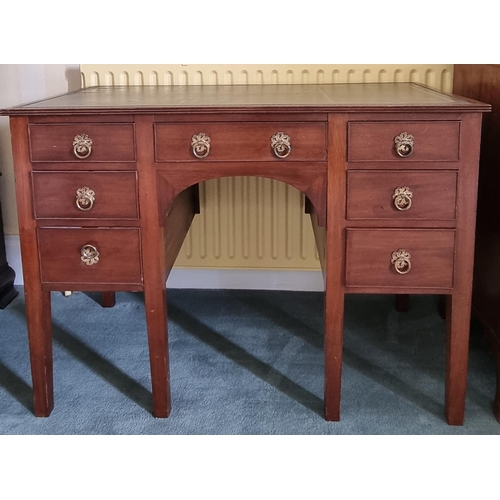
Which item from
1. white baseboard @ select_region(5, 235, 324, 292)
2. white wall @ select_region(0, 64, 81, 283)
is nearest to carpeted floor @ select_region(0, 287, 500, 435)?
white baseboard @ select_region(5, 235, 324, 292)

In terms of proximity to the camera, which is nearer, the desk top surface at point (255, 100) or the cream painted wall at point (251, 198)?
the desk top surface at point (255, 100)

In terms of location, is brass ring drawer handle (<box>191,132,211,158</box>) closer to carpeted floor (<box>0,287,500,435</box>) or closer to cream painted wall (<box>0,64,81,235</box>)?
carpeted floor (<box>0,287,500,435</box>)

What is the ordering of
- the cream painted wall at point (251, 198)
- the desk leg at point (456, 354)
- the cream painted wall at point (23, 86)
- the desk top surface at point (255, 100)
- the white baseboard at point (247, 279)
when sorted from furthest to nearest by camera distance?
1. the white baseboard at point (247, 279)
2. the cream painted wall at point (23, 86)
3. the cream painted wall at point (251, 198)
4. the desk leg at point (456, 354)
5. the desk top surface at point (255, 100)

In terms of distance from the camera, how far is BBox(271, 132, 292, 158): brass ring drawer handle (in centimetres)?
147

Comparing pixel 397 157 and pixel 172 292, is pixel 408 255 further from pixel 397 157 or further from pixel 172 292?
pixel 172 292

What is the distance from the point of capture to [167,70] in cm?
217

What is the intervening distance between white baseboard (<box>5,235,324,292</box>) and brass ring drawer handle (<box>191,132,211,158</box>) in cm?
98

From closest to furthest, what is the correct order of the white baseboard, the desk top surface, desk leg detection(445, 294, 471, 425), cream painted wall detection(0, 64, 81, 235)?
the desk top surface, desk leg detection(445, 294, 471, 425), cream painted wall detection(0, 64, 81, 235), the white baseboard

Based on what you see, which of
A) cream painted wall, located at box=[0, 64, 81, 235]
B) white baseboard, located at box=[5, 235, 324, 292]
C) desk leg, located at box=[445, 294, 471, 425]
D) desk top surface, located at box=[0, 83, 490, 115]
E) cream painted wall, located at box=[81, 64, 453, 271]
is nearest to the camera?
desk top surface, located at box=[0, 83, 490, 115]

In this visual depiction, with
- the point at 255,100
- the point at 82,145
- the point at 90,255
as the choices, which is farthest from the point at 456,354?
the point at 82,145

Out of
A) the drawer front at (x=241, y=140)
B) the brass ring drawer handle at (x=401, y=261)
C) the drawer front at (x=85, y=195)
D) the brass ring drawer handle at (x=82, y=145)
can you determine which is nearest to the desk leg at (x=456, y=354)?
the brass ring drawer handle at (x=401, y=261)

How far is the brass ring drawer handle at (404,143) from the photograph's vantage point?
4.75 ft

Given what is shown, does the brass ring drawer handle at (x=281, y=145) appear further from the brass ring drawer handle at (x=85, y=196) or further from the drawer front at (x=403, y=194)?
the brass ring drawer handle at (x=85, y=196)

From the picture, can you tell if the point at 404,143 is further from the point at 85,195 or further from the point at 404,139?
the point at 85,195
